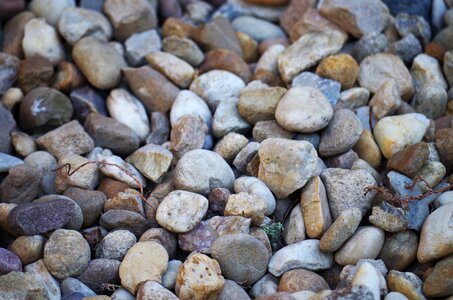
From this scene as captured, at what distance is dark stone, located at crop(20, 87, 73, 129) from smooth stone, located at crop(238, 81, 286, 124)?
2.36ft

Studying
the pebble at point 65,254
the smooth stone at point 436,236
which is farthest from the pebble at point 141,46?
the smooth stone at point 436,236

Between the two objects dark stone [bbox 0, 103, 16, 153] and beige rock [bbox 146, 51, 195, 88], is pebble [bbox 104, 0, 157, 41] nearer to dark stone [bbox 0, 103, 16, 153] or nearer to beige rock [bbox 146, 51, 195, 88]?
beige rock [bbox 146, 51, 195, 88]

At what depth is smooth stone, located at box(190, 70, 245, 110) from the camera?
2.66 metres

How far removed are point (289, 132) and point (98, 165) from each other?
0.72m

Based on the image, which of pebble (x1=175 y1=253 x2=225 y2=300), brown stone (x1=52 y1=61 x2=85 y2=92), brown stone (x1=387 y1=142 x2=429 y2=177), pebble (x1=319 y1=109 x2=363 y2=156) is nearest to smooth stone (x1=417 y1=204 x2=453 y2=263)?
brown stone (x1=387 y1=142 x2=429 y2=177)

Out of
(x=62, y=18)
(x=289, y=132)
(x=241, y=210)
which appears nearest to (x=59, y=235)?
(x=241, y=210)

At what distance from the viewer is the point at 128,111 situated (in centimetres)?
264

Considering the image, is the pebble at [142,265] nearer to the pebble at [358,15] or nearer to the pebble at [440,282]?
the pebble at [440,282]

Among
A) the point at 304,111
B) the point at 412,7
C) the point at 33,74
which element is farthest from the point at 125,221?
the point at 412,7

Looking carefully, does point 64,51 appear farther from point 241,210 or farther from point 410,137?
point 410,137

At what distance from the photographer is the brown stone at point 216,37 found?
2.89 m

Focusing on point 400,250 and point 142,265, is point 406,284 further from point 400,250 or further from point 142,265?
point 142,265

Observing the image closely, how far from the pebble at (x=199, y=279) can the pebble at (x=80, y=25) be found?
128cm

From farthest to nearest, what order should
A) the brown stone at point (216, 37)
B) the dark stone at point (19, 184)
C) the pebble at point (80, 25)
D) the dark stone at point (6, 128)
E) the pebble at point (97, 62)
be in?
the brown stone at point (216, 37)
the pebble at point (80, 25)
the pebble at point (97, 62)
the dark stone at point (6, 128)
the dark stone at point (19, 184)
